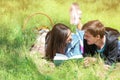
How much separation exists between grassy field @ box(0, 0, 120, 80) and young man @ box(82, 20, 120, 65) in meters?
0.26

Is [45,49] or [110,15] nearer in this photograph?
[45,49]

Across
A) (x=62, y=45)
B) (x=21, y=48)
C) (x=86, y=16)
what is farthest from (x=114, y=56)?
(x=86, y=16)

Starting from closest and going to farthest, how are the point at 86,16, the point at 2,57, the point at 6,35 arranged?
the point at 2,57, the point at 6,35, the point at 86,16

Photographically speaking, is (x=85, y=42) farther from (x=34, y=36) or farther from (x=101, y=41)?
(x=34, y=36)

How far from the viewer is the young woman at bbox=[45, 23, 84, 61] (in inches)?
179

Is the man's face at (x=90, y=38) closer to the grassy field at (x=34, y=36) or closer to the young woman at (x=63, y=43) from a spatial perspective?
Result: the young woman at (x=63, y=43)

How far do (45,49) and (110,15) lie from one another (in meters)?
1.77

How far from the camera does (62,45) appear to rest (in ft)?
14.9

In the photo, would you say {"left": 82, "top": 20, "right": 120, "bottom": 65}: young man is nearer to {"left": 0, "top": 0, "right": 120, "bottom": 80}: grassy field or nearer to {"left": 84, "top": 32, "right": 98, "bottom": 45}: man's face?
{"left": 84, "top": 32, "right": 98, "bottom": 45}: man's face

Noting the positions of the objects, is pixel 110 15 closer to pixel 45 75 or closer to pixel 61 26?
pixel 61 26

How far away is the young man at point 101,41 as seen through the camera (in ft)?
15.2

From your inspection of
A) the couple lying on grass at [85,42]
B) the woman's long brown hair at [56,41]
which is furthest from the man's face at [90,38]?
the woman's long brown hair at [56,41]

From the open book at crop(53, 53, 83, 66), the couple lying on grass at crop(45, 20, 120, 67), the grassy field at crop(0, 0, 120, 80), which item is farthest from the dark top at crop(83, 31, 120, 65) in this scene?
the open book at crop(53, 53, 83, 66)

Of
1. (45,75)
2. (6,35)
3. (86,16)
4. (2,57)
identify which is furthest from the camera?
(86,16)
